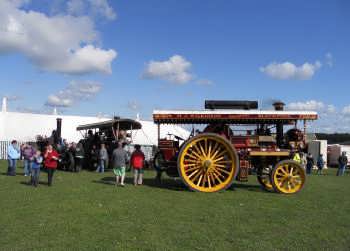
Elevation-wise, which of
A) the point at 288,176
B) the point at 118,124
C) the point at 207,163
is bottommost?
the point at 288,176

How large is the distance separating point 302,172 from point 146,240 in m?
6.46

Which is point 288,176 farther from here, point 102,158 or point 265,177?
point 102,158

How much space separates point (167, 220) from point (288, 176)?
5009 millimetres

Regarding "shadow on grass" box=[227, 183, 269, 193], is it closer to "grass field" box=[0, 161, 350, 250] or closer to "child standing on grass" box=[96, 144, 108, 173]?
"grass field" box=[0, 161, 350, 250]

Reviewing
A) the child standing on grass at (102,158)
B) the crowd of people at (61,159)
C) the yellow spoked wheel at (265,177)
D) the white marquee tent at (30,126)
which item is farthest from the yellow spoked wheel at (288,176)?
the white marquee tent at (30,126)

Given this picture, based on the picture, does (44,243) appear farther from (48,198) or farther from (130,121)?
(130,121)

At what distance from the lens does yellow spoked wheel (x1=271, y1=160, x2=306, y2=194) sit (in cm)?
1089

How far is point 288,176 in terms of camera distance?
1095cm

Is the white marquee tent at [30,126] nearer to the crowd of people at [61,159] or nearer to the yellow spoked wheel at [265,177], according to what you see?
the crowd of people at [61,159]

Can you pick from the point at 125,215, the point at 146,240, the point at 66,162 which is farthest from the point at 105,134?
the point at 146,240

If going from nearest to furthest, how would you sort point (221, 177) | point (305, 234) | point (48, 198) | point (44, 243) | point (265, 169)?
1. point (44, 243)
2. point (305, 234)
3. point (48, 198)
4. point (221, 177)
5. point (265, 169)

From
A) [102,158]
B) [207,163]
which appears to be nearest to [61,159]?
[102,158]

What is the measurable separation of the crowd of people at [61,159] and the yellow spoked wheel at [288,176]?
404cm

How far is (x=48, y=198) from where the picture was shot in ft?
30.2
